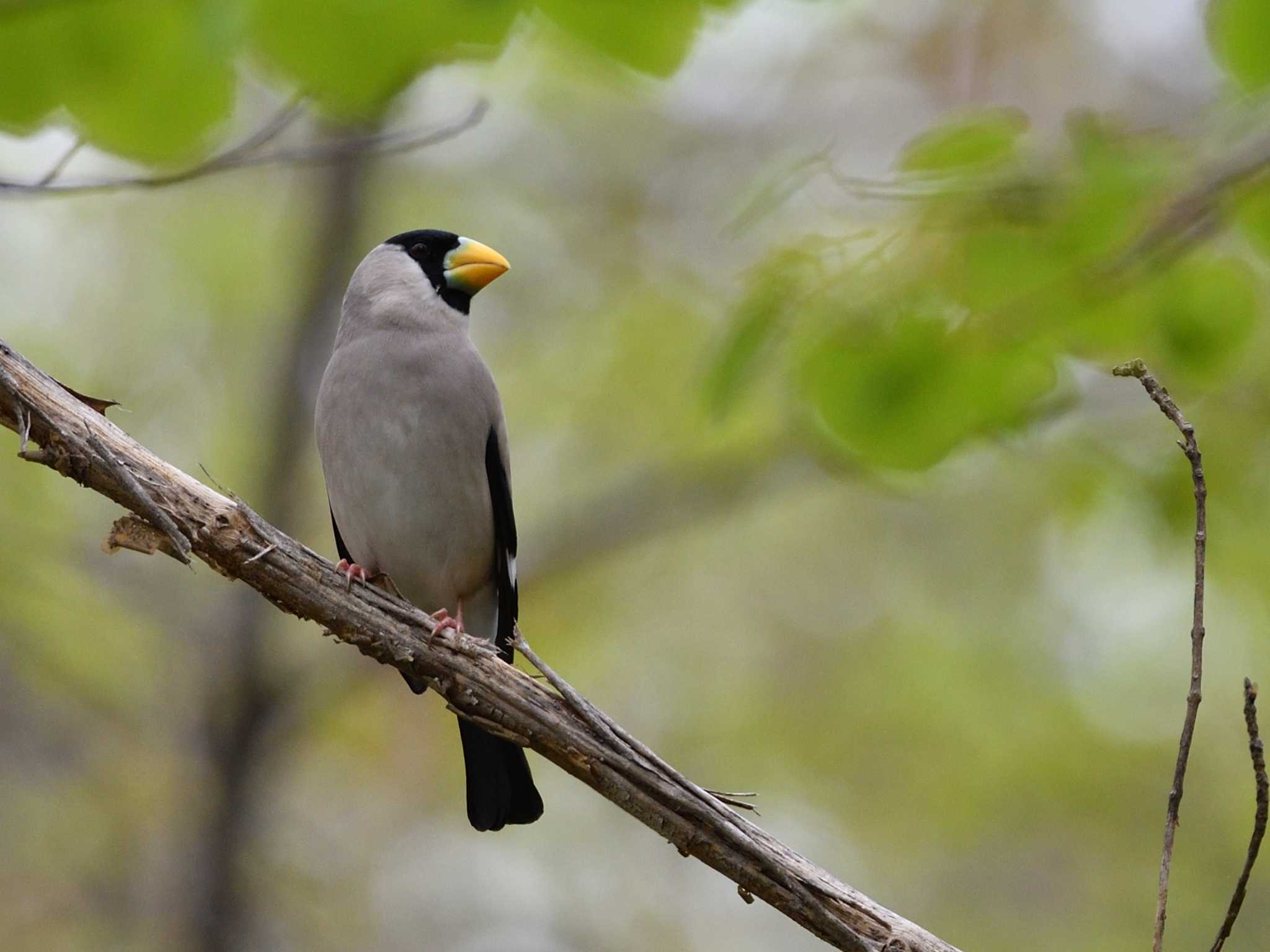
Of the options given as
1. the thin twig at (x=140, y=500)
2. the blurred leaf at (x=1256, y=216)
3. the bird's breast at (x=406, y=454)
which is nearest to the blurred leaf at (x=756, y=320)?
the blurred leaf at (x=1256, y=216)

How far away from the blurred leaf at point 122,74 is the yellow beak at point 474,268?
235cm

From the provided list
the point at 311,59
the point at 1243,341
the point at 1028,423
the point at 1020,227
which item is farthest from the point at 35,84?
the point at 1243,341

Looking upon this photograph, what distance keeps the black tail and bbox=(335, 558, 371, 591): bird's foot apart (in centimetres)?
66

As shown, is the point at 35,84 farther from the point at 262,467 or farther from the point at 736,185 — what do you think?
the point at 736,185

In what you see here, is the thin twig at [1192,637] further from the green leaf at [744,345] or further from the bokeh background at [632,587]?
the bokeh background at [632,587]

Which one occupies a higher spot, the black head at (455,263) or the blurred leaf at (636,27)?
the black head at (455,263)

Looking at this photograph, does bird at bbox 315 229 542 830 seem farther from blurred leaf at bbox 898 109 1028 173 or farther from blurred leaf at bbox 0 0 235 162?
blurred leaf at bbox 898 109 1028 173

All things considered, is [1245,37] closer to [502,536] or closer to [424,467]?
[424,467]

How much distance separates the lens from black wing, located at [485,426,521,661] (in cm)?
516

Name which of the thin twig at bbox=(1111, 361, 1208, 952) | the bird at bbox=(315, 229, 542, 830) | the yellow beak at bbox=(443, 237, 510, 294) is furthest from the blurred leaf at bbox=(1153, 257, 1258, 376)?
the yellow beak at bbox=(443, 237, 510, 294)

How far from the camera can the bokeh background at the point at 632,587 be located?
725 centimetres

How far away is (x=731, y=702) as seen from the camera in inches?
388

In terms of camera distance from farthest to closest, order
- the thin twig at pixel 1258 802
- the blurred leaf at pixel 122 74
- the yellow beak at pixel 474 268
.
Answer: the yellow beak at pixel 474 268, the blurred leaf at pixel 122 74, the thin twig at pixel 1258 802

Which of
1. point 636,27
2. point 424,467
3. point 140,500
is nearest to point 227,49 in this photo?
point 636,27
